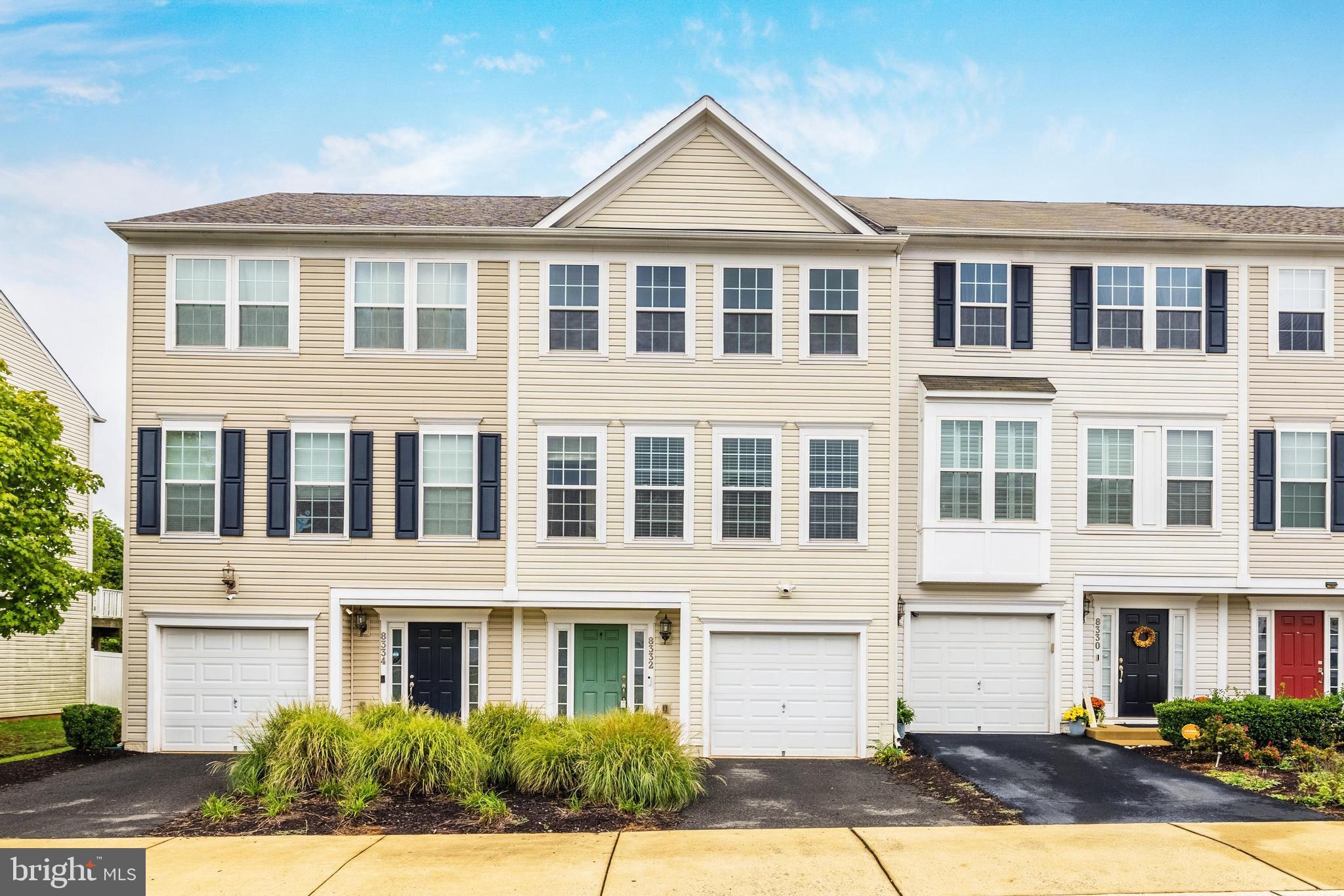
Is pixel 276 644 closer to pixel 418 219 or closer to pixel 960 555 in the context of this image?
pixel 418 219

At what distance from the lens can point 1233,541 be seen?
14.2 metres

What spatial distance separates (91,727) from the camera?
13008 millimetres

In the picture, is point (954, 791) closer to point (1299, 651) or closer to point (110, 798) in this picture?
point (1299, 651)

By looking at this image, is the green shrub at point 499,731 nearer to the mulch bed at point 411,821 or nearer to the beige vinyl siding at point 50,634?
the mulch bed at point 411,821

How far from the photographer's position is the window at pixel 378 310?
533 inches

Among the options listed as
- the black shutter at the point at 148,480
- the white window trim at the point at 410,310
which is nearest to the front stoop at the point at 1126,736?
the white window trim at the point at 410,310

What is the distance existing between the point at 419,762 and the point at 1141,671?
1197cm

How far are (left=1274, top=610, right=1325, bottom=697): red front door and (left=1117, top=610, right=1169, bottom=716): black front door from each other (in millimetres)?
1928

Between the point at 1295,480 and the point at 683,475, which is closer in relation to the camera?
the point at 683,475

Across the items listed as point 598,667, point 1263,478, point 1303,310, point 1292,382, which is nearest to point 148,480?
point 598,667

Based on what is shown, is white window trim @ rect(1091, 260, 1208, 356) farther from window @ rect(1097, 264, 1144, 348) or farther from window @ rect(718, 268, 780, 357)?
window @ rect(718, 268, 780, 357)

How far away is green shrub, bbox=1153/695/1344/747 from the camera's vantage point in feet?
39.9

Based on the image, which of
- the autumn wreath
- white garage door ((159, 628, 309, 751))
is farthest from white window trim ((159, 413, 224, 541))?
the autumn wreath

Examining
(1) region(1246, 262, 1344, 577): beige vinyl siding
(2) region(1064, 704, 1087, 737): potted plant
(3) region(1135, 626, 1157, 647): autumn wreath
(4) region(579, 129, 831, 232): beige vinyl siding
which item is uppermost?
(4) region(579, 129, 831, 232): beige vinyl siding
